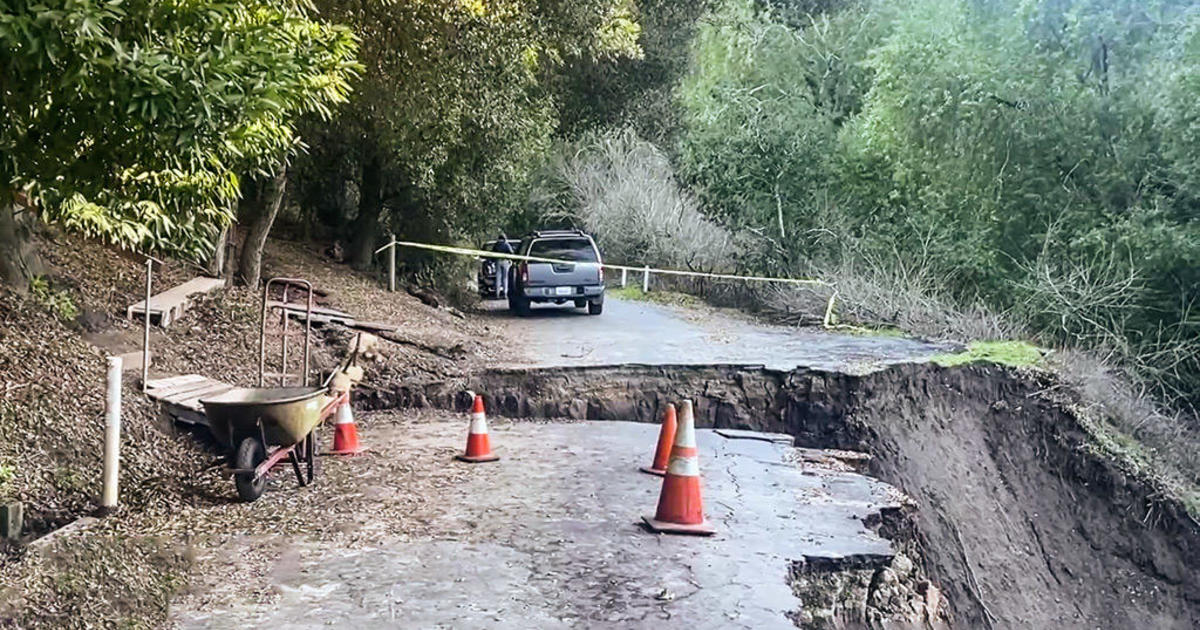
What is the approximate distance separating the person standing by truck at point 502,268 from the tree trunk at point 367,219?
3.96 meters

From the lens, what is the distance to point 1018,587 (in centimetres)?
1274

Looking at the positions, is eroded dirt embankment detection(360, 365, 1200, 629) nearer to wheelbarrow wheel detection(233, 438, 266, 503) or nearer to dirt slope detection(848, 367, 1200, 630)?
dirt slope detection(848, 367, 1200, 630)

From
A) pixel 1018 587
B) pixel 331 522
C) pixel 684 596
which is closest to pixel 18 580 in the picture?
pixel 331 522

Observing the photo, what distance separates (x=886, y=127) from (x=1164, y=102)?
5543 mm

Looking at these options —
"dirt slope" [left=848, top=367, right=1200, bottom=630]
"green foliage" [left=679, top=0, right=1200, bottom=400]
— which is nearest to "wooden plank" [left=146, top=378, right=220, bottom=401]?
"dirt slope" [left=848, top=367, right=1200, bottom=630]

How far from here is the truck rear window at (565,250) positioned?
2177 cm

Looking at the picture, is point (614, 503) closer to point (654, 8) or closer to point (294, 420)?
point (294, 420)

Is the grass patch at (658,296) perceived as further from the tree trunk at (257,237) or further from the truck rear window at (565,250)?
the tree trunk at (257,237)

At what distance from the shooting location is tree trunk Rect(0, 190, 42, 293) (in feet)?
33.8

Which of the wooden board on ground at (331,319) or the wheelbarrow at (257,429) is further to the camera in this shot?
the wooden board on ground at (331,319)

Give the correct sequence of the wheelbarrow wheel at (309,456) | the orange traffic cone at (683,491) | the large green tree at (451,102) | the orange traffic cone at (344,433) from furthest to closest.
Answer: the large green tree at (451,102) → the orange traffic cone at (344,433) → the wheelbarrow wheel at (309,456) → the orange traffic cone at (683,491)

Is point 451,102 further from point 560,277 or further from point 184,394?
point 184,394

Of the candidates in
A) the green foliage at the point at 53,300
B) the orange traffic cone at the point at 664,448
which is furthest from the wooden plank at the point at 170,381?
the orange traffic cone at the point at 664,448

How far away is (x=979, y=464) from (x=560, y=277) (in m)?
9.89
